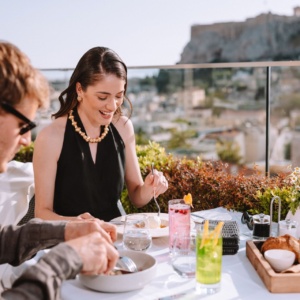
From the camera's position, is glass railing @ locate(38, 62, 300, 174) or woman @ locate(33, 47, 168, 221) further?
glass railing @ locate(38, 62, 300, 174)

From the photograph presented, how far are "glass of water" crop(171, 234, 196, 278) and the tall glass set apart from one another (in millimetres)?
72

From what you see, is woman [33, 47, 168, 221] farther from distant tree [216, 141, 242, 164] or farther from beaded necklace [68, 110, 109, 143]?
distant tree [216, 141, 242, 164]

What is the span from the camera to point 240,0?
49.3 metres

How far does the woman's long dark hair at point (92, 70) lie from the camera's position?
254 centimetres

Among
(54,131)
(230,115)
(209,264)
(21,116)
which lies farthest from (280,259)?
(230,115)

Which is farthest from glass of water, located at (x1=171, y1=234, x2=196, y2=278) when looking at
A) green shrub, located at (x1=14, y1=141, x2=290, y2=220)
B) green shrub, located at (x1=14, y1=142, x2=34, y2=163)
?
green shrub, located at (x1=14, y1=142, x2=34, y2=163)

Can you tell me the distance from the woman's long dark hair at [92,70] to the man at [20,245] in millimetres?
1163

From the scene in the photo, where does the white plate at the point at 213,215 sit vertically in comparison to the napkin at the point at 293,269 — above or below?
below

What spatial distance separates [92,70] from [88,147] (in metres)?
0.38

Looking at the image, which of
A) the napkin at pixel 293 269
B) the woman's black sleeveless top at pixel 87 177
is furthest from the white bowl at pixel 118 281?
the woman's black sleeveless top at pixel 87 177

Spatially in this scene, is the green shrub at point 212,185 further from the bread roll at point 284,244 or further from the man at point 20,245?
the man at point 20,245

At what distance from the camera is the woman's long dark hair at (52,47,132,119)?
99.9 inches

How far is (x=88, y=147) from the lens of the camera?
263 centimetres

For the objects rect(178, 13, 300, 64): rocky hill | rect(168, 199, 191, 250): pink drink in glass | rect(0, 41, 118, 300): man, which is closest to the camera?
rect(0, 41, 118, 300): man
